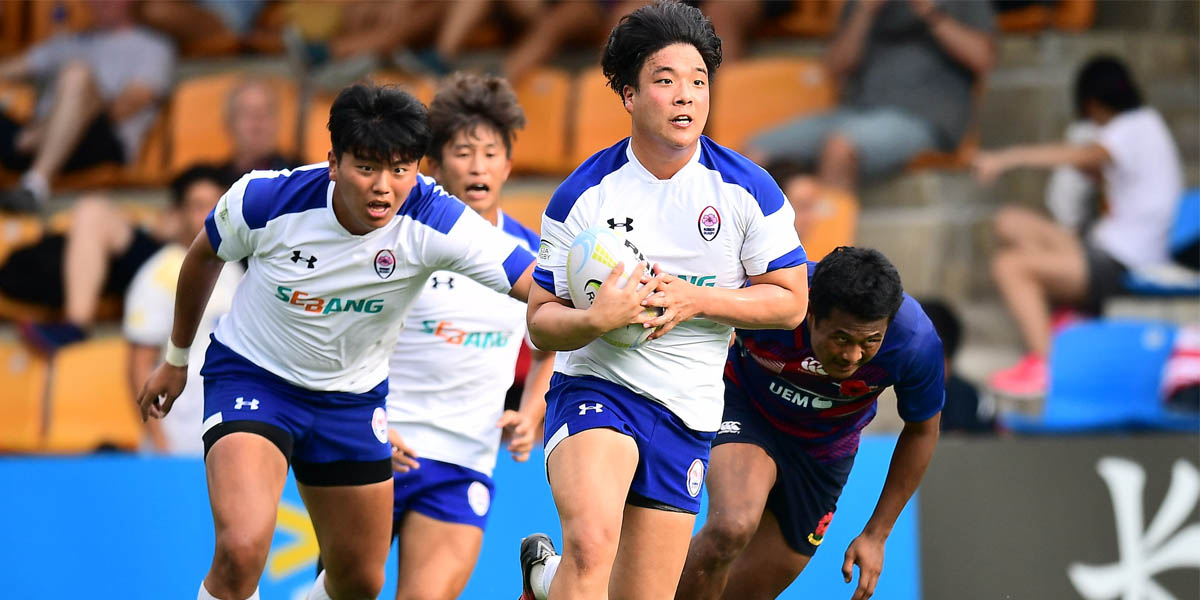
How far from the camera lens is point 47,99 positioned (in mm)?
10617

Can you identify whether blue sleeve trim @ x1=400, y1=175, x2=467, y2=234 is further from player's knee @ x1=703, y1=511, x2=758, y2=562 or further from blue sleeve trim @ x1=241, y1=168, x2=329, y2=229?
player's knee @ x1=703, y1=511, x2=758, y2=562

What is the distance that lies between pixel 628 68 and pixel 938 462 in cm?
336

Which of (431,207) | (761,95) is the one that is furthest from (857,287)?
(761,95)

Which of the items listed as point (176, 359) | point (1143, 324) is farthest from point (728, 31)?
point (176, 359)

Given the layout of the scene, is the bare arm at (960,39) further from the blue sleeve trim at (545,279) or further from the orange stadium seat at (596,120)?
the blue sleeve trim at (545,279)

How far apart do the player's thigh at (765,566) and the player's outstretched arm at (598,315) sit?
60.8 inches

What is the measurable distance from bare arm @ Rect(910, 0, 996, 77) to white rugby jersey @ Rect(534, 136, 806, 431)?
16.5ft

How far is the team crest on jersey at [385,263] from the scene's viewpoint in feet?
15.1

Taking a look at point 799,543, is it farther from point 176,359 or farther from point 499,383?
point 176,359

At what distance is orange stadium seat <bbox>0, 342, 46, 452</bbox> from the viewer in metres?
8.84

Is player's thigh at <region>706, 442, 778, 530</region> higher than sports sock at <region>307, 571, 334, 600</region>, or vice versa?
player's thigh at <region>706, 442, 778, 530</region>

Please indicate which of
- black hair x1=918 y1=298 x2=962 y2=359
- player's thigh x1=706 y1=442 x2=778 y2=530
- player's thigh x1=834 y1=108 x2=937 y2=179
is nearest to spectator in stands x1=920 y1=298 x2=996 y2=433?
black hair x1=918 y1=298 x2=962 y2=359

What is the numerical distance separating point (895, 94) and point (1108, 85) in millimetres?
1336

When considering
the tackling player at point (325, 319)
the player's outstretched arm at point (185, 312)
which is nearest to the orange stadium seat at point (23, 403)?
the player's outstretched arm at point (185, 312)
